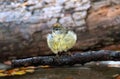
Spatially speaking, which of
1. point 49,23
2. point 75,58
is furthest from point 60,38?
point 49,23

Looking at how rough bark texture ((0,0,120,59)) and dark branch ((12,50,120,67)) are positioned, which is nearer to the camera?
dark branch ((12,50,120,67))

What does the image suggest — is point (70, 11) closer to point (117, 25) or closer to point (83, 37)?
point (83, 37)

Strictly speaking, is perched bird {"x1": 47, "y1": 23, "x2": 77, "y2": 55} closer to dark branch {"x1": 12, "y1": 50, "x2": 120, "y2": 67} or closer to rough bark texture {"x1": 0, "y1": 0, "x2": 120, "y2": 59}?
dark branch {"x1": 12, "y1": 50, "x2": 120, "y2": 67}

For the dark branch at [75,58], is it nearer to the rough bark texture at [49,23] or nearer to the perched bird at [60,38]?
the perched bird at [60,38]

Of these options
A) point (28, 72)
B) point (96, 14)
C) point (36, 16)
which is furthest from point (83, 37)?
point (28, 72)

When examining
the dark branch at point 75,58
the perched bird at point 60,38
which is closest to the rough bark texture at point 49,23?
the perched bird at point 60,38

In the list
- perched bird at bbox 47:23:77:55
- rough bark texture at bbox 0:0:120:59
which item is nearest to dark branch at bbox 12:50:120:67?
perched bird at bbox 47:23:77:55

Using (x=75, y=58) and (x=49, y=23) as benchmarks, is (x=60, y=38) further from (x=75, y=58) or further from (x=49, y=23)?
(x=49, y=23)
